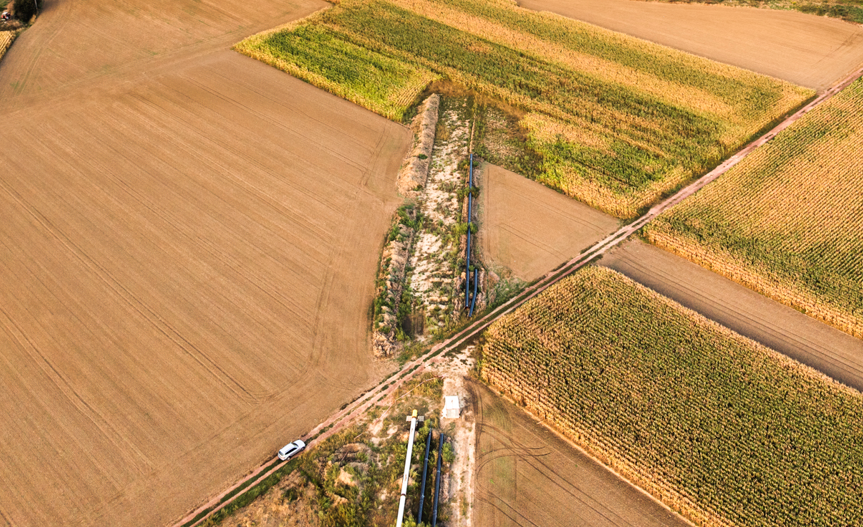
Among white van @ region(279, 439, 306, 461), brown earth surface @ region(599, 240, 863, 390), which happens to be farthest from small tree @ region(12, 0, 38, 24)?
brown earth surface @ region(599, 240, 863, 390)

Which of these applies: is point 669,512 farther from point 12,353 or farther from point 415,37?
point 415,37

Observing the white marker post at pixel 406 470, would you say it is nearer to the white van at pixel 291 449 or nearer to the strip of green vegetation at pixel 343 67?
the white van at pixel 291 449

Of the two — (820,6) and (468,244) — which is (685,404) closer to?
(468,244)

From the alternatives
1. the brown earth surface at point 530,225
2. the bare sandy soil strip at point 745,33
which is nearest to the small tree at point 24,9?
the bare sandy soil strip at point 745,33

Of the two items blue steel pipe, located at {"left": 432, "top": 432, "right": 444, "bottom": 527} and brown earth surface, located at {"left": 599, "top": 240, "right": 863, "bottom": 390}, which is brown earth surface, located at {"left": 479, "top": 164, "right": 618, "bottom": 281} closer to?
brown earth surface, located at {"left": 599, "top": 240, "right": 863, "bottom": 390}

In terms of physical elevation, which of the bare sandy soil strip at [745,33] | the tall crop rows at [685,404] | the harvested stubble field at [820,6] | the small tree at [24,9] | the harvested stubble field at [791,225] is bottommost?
the tall crop rows at [685,404]
